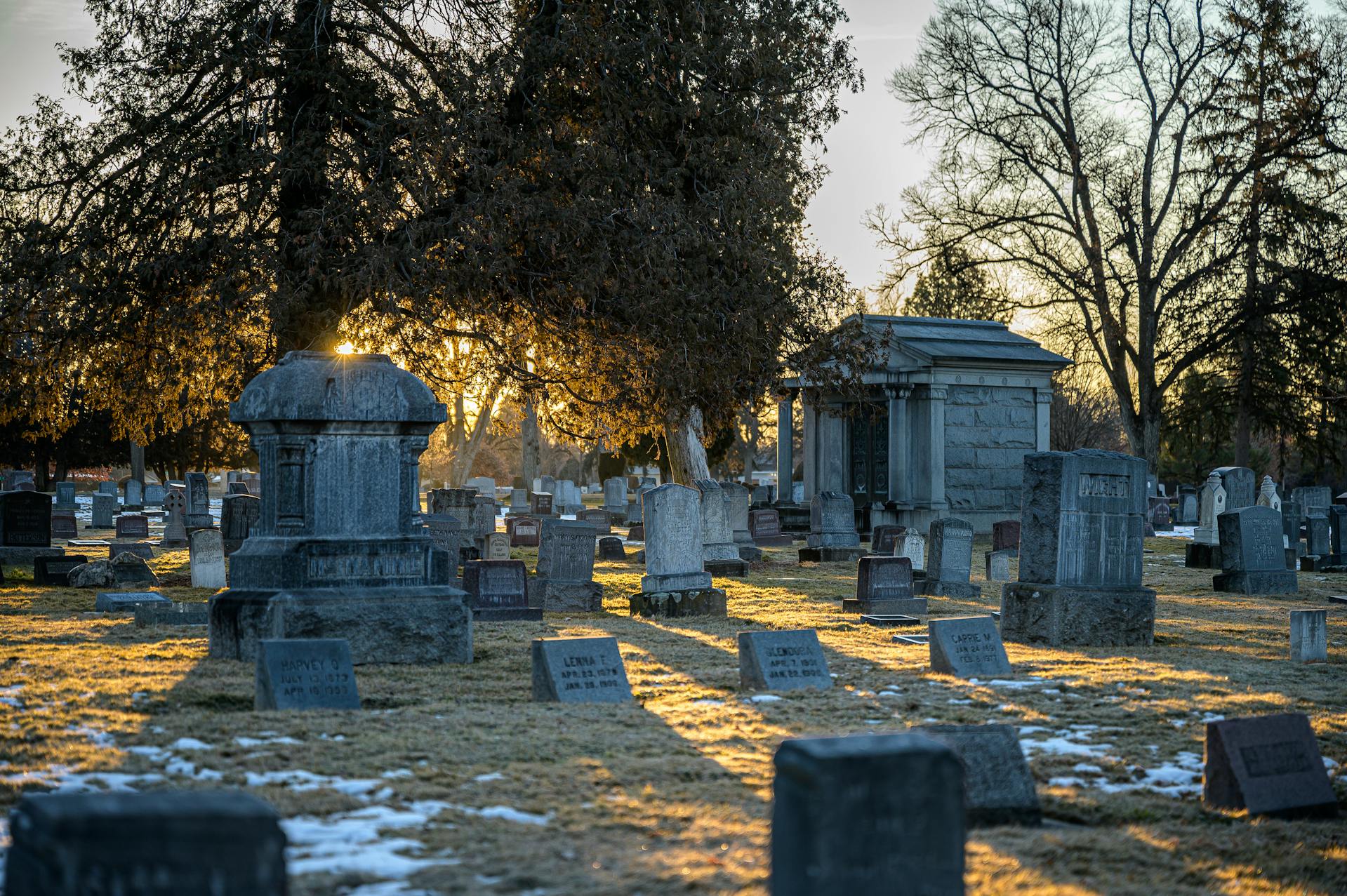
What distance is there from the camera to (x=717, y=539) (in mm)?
19609

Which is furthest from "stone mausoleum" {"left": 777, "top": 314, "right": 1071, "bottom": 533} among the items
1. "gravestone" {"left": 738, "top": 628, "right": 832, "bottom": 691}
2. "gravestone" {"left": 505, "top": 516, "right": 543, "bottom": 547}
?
"gravestone" {"left": 738, "top": 628, "right": 832, "bottom": 691}

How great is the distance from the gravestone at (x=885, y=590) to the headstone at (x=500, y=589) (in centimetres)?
356

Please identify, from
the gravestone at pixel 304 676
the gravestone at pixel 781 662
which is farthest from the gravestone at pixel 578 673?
the gravestone at pixel 304 676

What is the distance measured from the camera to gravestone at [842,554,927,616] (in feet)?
46.0

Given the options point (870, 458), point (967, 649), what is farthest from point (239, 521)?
point (967, 649)

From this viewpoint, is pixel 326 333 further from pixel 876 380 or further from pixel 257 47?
pixel 876 380

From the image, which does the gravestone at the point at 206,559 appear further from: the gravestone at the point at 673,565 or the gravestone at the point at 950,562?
the gravestone at the point at 950,562

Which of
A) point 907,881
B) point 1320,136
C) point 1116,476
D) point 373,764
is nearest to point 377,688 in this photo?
point 373,764

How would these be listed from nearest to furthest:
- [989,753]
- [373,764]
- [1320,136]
→ [989,753]
[373,764]
[1320,136]

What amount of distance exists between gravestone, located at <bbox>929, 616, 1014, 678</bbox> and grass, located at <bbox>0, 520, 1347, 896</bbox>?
25 centimetres

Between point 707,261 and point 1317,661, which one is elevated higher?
point 707,261

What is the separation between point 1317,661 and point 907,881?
8284mm

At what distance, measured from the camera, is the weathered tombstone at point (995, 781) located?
5289mm

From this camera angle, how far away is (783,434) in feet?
104
